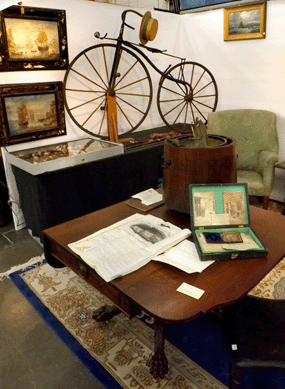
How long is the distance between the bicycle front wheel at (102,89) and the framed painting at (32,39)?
0.18 meters

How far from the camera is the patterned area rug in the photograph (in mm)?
1584

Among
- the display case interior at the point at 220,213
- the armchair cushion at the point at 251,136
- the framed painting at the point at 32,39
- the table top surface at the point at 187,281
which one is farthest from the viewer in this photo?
the armchair cushion at the point at 251,136

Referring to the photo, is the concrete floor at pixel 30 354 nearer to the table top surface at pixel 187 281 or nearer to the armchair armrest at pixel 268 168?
the table top surface at pixel 187 281

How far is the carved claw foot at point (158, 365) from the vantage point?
60.2 inches

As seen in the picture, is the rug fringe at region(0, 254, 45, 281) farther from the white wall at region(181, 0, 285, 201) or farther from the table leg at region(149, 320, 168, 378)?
the white wall at region(181, 0, 285, 201)

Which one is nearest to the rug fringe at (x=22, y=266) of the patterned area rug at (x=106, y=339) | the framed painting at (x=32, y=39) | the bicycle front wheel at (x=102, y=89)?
the patterned area rug at (x=106, y=339)

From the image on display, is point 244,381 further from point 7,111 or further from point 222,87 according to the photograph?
point 222,87

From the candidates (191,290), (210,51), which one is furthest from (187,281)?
(210,51)

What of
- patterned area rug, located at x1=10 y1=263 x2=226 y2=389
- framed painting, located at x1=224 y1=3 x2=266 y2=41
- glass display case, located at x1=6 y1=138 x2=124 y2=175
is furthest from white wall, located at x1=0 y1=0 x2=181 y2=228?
patterned area rug, located at x1=10 y1=263 x2=226 y2=389

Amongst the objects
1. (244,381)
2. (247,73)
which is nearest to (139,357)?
(244,381)

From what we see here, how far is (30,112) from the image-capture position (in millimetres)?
2859

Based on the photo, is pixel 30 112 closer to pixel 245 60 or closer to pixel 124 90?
pixel 124 90

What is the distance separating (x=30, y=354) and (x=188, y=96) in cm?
306

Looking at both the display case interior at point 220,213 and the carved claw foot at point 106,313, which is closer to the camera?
the display case interior at point 220,213
